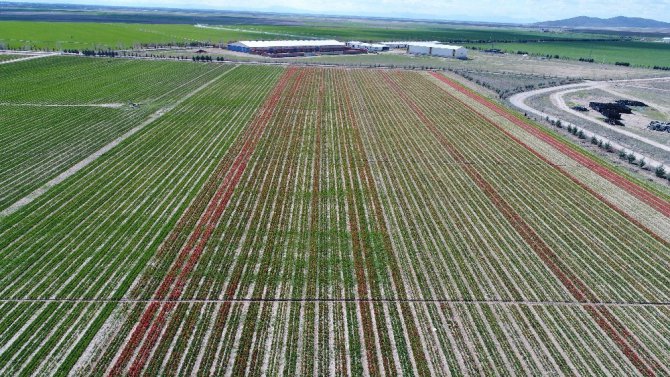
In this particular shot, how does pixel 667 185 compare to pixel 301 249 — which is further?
pixel 667 185

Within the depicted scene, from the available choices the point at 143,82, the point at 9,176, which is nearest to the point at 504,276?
the point at 9,176

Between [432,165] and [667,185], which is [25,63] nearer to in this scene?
[432,165]

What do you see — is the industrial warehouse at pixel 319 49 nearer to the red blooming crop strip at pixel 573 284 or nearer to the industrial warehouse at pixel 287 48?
the industrial warehouse at pixel 287 48

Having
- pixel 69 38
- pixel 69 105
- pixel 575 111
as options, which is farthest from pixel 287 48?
pixel 575 111

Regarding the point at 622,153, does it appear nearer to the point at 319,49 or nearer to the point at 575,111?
the point at 575,111

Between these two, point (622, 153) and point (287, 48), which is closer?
point (622, 153)

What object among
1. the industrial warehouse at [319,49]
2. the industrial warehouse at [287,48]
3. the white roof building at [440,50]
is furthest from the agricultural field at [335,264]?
the white roof building at [440,50]
